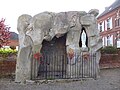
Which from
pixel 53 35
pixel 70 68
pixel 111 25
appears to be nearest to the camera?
pixel 53 35

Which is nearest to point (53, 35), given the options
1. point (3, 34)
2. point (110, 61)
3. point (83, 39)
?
point (83, 39)

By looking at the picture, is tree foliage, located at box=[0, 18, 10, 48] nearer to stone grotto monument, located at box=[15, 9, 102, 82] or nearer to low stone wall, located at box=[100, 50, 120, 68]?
stone grotto monument, located at box=[15, 9, 102, 82]

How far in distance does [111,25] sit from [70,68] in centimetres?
3285

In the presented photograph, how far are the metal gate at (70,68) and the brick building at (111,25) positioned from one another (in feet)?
88.7

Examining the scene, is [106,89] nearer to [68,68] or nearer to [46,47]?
[68,68]

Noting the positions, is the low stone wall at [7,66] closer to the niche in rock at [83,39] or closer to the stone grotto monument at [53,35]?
the stone grotto monument at [53,35]

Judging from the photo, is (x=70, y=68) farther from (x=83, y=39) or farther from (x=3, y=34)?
(x=3, y=34)

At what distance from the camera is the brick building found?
4156cm

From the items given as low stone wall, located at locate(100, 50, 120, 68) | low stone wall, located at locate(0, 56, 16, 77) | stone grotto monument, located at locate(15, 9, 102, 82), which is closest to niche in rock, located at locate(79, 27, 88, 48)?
stone grotto monument, located at locate(15, 9, 102, 82)

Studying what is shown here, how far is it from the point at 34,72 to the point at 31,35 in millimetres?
1797

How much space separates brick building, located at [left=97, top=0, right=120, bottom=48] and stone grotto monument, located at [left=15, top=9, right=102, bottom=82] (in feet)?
88.1

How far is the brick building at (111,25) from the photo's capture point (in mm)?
41559

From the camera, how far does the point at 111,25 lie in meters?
43.9

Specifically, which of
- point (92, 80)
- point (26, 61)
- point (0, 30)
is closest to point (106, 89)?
point (92, 80)
